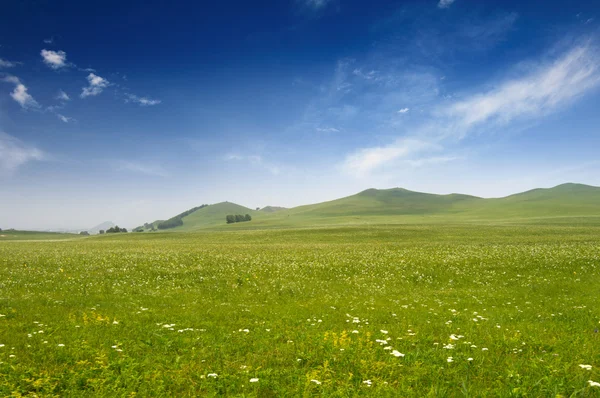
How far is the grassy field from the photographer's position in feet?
23.7

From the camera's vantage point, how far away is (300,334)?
35.4 feet

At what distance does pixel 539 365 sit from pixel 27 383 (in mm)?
11759

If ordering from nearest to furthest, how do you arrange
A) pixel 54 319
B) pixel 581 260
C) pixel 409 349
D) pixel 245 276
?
1. pixel 409 349
2. pixel 54 319
3. pixel 245 276
4. pixel 581 260

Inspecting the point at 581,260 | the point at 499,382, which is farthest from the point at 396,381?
the point at 581,260

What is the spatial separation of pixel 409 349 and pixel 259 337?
4.58m

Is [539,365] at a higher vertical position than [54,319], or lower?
lower

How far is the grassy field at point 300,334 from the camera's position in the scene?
7.24 m

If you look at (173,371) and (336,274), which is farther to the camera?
(336,274)

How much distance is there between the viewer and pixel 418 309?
47.7 ft

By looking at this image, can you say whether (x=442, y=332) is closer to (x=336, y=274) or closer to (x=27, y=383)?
(x=27, y=383)

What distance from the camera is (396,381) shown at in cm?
743

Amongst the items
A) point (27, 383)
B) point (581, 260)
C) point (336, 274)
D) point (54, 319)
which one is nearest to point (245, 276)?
point (336, 274)

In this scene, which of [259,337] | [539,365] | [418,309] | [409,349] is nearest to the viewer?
[539,365]

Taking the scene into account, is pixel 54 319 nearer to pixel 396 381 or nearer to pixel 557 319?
pixel 396 381
